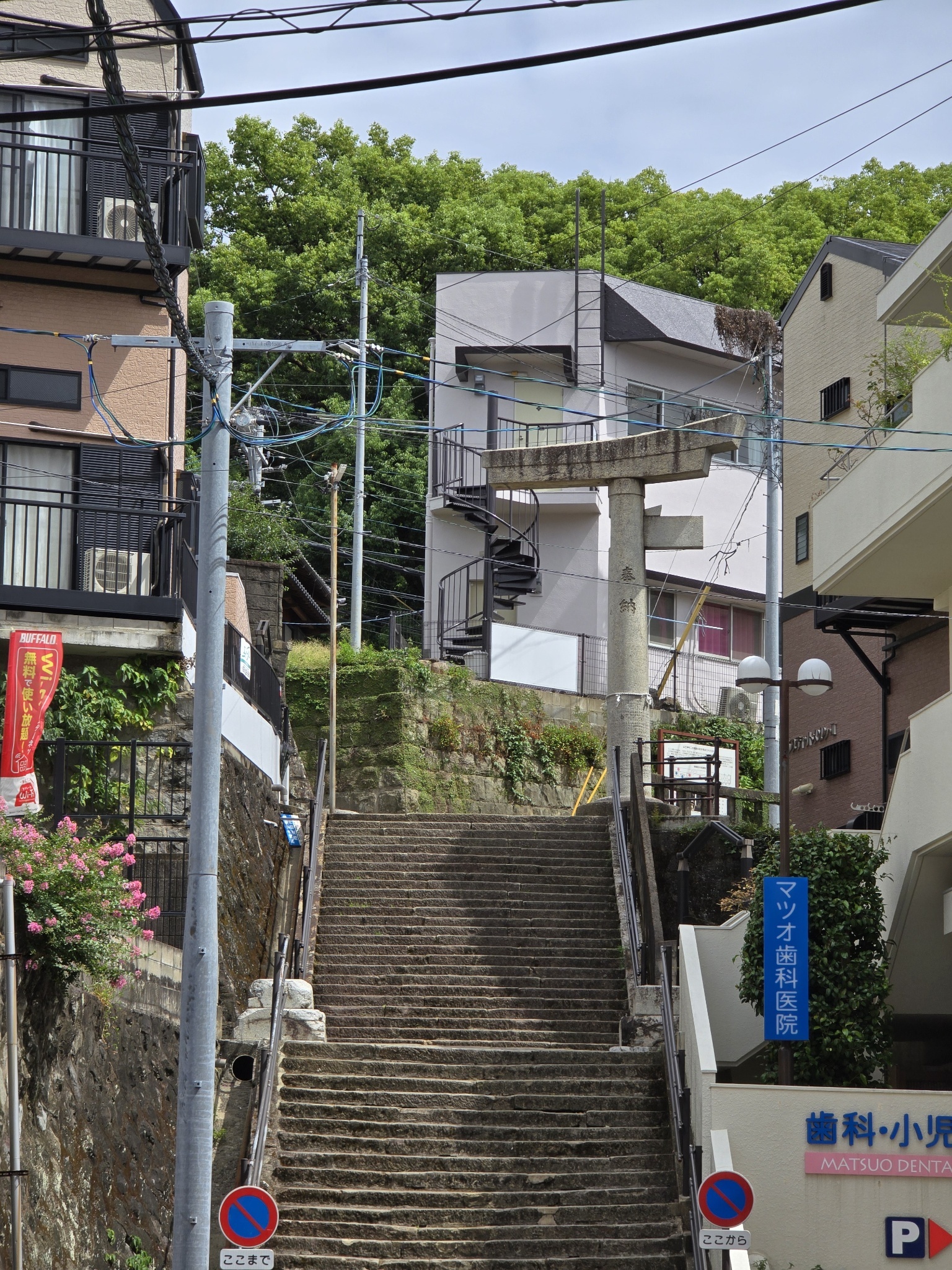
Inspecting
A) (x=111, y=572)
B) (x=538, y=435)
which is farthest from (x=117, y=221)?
(x=538, y=435)

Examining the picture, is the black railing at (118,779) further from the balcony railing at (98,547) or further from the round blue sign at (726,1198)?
the round blue sign at (726,1198)

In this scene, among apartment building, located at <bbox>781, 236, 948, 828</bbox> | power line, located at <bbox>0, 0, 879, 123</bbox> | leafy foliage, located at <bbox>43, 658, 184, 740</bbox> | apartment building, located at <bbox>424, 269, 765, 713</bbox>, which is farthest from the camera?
apartment building, located at <bbox>424, 269, 765, 713</bbox>

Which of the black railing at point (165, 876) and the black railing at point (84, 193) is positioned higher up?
the black railing at point (84, 193)

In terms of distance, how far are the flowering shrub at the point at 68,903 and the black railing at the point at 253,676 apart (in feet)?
21.1

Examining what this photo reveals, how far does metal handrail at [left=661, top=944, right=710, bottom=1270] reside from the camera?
41.6 ft

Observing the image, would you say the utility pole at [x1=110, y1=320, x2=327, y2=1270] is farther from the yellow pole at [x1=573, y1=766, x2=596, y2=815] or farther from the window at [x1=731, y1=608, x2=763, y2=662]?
the window at [x1=731, y1=608, x2=763, y2=662]

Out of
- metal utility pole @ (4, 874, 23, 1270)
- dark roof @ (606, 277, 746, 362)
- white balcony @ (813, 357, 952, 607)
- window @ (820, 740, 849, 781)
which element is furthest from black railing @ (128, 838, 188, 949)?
dark roof @ (606, 277, 746, 362)

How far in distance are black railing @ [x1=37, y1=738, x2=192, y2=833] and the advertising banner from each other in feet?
2.80

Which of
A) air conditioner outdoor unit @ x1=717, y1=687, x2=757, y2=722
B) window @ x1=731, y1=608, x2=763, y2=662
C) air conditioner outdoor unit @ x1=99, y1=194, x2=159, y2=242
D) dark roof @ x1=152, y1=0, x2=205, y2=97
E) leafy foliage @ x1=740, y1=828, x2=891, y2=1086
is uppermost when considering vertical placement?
dark roof @ x1=152, y1=0, x2=205, y2=97

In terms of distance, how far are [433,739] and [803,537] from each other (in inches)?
280

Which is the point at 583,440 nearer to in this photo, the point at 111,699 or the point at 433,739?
the point at 433,739

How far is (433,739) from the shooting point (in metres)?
27.8

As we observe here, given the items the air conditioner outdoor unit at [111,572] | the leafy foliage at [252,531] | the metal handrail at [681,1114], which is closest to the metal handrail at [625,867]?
the metal handrail at [681,1114]

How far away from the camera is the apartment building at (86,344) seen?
1823 cm
